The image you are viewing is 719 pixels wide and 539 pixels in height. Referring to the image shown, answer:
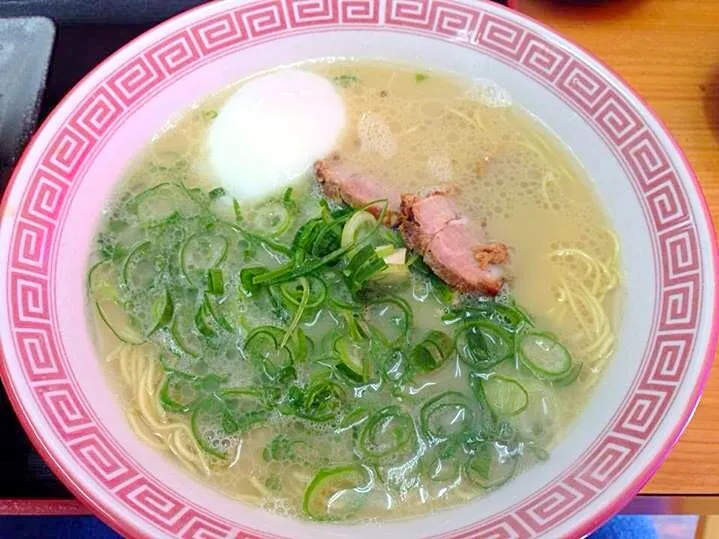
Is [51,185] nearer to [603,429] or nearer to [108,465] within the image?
[108,465]

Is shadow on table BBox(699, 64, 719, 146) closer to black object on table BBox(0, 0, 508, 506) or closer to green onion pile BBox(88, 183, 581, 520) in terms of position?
black object on table BBox(0, 0, 508, 506)

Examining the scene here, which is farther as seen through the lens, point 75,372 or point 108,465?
point 75,372

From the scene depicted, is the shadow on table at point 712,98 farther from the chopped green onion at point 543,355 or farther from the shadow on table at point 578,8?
the chopped green onion at point 543,355

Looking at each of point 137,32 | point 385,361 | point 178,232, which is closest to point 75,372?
point 178,232

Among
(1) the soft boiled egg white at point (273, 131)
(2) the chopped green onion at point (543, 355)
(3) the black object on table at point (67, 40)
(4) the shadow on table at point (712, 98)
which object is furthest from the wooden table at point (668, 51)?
(1) the soft boiled egg white at point (273, 131)

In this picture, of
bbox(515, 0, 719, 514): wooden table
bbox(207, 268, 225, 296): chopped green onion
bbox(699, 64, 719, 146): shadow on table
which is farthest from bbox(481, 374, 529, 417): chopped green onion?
bbox(699, 64, 719, 146): shadow on table

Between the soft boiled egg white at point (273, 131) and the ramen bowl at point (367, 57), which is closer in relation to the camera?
the ramen bowl at point (367, 57)
